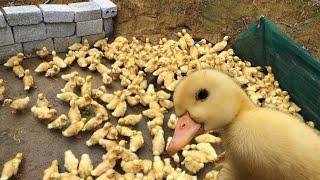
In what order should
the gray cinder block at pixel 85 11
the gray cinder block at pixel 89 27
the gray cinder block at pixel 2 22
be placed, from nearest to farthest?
the gray cinder block at pixel 2 22
the gray cinder block at pixel 85 11
the gray cinder block at pixel 89 27

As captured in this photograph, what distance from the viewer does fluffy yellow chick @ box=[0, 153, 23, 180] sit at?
4.35m

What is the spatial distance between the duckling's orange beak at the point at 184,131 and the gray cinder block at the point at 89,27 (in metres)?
3.67

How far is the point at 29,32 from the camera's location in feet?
19.2

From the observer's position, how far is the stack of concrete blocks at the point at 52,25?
5.72 m

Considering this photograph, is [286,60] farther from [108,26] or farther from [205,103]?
[205,103]

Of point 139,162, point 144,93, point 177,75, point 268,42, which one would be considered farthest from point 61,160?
point 268,42

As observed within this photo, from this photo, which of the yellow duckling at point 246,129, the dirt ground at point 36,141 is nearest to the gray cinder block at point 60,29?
the dirt ground at point 36,141

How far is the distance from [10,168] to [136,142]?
4.05 ft

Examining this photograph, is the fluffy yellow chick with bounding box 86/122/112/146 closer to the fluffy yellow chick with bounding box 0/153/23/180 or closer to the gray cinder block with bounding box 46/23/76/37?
the fluffy yellow chick with bounding box 0/153/23/180

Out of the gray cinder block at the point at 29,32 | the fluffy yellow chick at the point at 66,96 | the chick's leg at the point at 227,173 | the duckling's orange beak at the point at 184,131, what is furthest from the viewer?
the gray cinder block at the point at 29,32

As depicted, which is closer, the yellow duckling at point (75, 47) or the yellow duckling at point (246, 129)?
the yellow duckling at point (246, 129)

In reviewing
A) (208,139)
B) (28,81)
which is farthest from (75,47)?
(208,139)

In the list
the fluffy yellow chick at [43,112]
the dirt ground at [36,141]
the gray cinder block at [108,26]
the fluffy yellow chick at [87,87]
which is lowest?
the dirt ground at [36,141]

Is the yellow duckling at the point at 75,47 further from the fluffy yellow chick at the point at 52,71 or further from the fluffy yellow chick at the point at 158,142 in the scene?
the fluffy yellow chick at the point at 158,142
